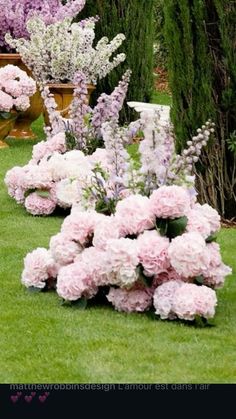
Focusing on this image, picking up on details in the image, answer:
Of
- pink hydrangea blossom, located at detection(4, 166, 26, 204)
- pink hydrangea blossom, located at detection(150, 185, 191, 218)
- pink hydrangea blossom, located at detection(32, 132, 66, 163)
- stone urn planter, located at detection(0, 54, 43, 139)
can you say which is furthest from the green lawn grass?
stone urn planter, located at detection(0, 54, 43, 139)

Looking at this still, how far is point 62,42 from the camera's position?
1104 cm

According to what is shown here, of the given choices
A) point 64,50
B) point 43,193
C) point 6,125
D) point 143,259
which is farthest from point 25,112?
point 143,259

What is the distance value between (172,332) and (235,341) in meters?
0.32

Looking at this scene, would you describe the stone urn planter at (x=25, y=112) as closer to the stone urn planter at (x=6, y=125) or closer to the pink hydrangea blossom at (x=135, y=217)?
the stone urn planter at (x=6, y=125)

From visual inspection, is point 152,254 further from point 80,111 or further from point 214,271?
point 80,111

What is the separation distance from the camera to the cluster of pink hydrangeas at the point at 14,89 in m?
11.2

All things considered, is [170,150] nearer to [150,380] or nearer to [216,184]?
[150,380]

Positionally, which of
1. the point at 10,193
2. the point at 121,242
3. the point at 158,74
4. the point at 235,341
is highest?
the point at 121,242

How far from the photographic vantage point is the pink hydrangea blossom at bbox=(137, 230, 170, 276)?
5859 millimetres

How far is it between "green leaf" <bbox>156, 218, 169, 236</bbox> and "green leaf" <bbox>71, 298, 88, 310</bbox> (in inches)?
21.9

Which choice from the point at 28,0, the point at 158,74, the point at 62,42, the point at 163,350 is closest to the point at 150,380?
the point at 163,350

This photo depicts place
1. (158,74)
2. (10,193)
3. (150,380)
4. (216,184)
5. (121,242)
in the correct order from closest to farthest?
(150,380), (121,242), (216,184), (10,193), (158,74)

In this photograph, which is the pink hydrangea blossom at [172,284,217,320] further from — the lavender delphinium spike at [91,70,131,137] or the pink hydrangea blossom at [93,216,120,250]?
the lavender delphinium spike at [91,70,131,137]

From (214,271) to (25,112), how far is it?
248 inches
